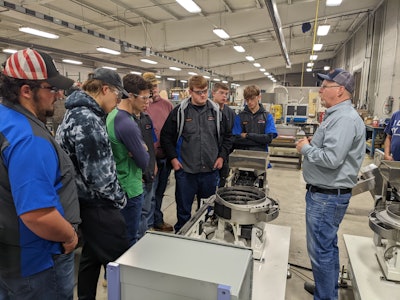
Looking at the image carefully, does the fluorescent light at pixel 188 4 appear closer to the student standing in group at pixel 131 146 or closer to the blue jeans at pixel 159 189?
the blue jeans at pixel 159 189

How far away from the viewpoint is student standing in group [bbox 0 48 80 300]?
91cm

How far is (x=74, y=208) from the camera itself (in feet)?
3.70

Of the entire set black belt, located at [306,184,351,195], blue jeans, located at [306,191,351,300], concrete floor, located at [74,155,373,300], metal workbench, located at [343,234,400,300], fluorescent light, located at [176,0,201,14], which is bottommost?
concrete floor, located at [74,155,373,300]

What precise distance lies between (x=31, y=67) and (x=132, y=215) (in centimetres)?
111

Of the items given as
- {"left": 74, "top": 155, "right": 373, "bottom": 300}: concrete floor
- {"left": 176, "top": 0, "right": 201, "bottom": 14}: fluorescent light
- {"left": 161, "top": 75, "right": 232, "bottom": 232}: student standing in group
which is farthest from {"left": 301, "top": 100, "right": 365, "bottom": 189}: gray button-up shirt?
{"left": 176, "top": 0, "right": 201, "bottom": 14}: fluorescent light

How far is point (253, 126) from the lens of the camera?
2.90 meters

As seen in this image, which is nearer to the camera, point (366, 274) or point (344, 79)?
point (344, 79)

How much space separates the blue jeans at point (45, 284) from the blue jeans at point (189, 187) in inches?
48.8

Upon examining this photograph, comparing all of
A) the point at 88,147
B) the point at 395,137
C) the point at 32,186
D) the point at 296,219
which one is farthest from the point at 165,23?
the point at 32,186

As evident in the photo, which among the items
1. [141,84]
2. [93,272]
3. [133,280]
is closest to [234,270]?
[133,280]

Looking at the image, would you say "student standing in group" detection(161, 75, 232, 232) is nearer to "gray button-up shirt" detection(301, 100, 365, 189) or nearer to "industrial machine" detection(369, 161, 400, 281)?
"gray button-up shirt" detection(301, 100, 365, 189)

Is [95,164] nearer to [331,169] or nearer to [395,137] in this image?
[331,169]

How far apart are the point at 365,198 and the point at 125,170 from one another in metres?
3.61

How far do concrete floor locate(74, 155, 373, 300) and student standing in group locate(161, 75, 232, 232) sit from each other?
36.0 inches
